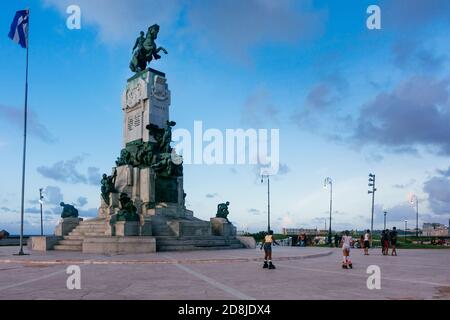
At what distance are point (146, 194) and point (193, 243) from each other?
589 centimetres

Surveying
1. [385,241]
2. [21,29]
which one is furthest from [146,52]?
[385,241]

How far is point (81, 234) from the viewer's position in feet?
89.5

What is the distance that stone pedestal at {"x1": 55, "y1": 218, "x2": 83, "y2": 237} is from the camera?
28453 millimetres

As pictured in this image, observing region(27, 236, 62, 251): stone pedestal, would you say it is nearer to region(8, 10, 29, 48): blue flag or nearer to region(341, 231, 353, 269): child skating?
region(8, 10, 29, 48): blue flag

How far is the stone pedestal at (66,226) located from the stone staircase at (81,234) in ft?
2.20

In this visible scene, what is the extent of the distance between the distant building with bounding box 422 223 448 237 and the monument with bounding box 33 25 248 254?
8441 cm

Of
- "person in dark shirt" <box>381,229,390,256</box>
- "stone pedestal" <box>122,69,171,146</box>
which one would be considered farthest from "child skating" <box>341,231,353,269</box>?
"stone pedestal" <box>122,69,171,146</box>

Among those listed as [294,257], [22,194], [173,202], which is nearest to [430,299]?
[294,257]

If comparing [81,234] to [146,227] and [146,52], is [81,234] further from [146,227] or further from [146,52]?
[146,52]

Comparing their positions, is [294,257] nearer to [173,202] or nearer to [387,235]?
[387,235]

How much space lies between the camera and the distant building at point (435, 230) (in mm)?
112575

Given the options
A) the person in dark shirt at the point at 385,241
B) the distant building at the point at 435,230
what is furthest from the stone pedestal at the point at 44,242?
the distant building at the point at 435,230

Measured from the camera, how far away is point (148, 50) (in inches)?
1394
